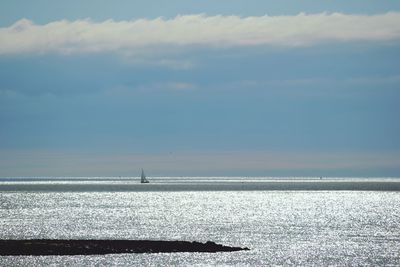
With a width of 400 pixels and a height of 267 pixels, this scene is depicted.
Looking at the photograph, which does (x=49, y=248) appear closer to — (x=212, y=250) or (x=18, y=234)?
(x=212, y=250)

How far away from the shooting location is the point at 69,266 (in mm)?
69062

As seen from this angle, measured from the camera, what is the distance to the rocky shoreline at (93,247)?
7300 centimetres

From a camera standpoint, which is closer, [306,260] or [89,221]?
[306,260]

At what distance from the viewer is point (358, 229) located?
4473 inches

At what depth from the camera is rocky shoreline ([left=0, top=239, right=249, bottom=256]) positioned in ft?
240

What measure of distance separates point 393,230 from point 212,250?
1583 inches

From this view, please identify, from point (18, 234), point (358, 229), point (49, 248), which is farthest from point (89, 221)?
point (49, 248)

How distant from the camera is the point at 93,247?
250 feet

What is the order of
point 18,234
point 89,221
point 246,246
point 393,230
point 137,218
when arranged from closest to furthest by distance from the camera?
1. point 246,246
2. point 18,234
3. point 393,230
4. point 89,221
5. point 137,218

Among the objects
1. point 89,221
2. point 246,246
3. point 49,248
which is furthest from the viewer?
point 89,221

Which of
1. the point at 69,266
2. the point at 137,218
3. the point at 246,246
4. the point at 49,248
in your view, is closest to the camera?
the point at 69,266

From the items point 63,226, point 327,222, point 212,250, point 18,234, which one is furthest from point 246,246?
point 327,222

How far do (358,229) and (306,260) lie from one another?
39.3 m

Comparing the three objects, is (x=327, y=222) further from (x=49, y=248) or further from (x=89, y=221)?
(x=49, y=248)
